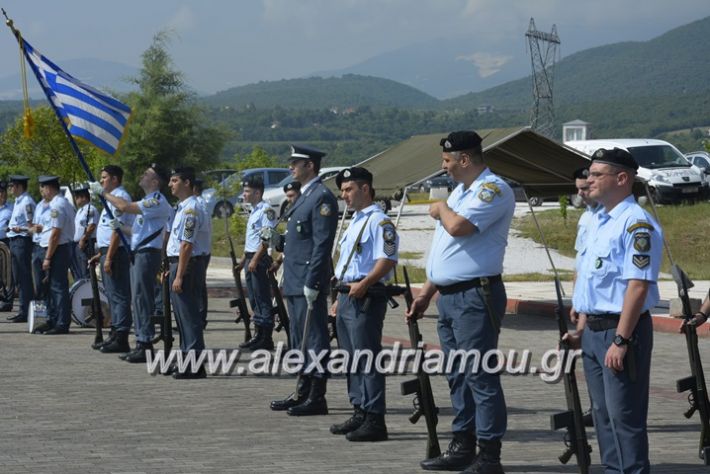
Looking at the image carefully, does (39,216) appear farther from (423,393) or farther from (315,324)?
(423,393)

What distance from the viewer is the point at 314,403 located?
31.9 ft

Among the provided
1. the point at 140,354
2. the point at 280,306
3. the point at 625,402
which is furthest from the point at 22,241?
the point at 625,402

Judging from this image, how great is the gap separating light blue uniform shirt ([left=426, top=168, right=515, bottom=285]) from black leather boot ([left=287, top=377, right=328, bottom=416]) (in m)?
2.38

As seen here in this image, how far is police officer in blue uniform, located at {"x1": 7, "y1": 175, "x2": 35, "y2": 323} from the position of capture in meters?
17.2

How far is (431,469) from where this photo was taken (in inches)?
304

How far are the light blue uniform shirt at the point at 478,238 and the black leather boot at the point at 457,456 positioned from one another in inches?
40.0

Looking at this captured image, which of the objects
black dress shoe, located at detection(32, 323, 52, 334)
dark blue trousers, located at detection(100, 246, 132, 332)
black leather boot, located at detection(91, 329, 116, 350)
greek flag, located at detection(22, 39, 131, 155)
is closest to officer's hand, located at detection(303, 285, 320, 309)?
dark blue trousers, located at detection(100, 246, 132, 332)

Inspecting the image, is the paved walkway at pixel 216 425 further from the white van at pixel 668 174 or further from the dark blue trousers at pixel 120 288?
the white van at pixel 668 174

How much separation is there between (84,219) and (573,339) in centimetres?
1188

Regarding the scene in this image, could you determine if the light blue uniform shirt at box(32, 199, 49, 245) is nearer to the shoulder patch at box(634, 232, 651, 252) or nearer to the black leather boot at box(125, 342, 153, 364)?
the black leather boot at box(125, 342, 153, 364)

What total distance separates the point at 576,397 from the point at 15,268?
40.3ft

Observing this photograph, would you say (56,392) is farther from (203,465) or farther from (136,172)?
(136,172)

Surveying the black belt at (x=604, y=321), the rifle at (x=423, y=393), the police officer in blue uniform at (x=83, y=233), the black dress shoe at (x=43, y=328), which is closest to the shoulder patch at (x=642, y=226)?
the black belt at (x=604, y=321)

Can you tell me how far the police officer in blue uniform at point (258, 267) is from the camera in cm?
1409
